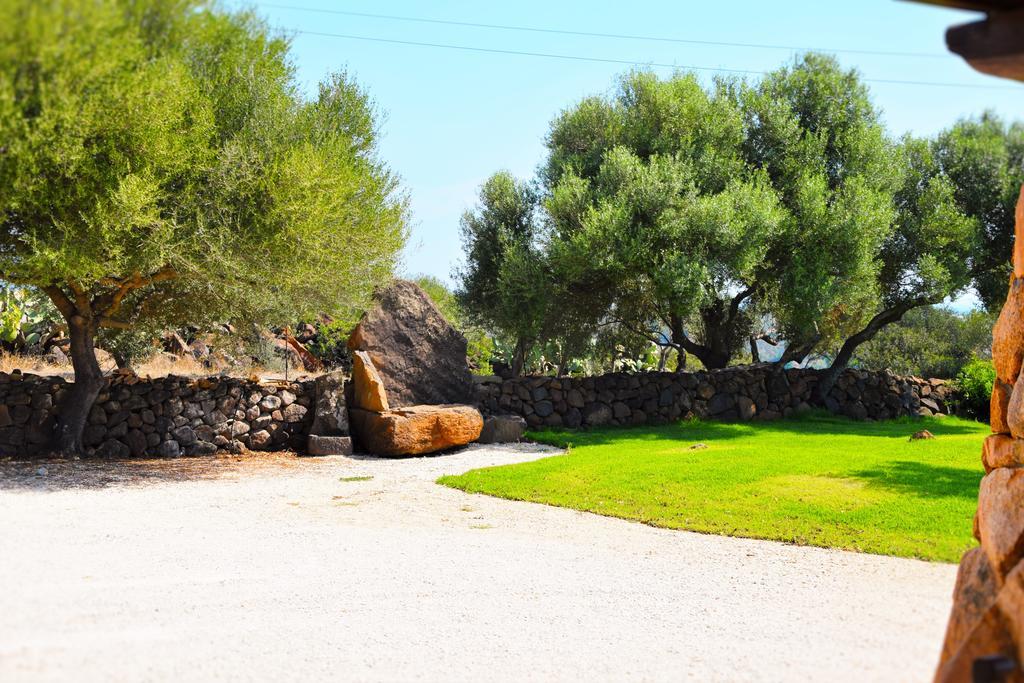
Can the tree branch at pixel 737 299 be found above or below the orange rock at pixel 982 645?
above

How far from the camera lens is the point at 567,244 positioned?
18.1 m

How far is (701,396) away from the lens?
20594 mm

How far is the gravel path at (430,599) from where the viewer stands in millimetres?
5094

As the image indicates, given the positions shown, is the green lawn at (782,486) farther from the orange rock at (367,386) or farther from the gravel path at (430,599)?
the orange rock at (367,386)

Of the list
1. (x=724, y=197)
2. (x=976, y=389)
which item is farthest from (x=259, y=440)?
(x=976, y=389)

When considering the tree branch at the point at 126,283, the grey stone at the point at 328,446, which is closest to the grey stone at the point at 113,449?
the tree branch at the point at 126,283

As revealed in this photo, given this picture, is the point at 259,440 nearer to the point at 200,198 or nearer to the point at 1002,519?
the point at 200,198

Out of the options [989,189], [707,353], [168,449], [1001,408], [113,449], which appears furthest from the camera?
[707,353]

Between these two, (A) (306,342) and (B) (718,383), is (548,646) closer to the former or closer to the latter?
(B) (718,383)

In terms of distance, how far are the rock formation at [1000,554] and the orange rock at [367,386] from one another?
11180 millimetres

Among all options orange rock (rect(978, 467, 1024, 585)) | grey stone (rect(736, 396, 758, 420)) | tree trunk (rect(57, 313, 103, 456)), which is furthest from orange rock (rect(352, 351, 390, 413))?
orange rock (rect(978, 467, 1024, 585))

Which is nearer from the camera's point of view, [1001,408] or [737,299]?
[1001,408]

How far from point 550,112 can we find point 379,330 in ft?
27.2

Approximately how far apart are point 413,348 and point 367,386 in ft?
5.02
